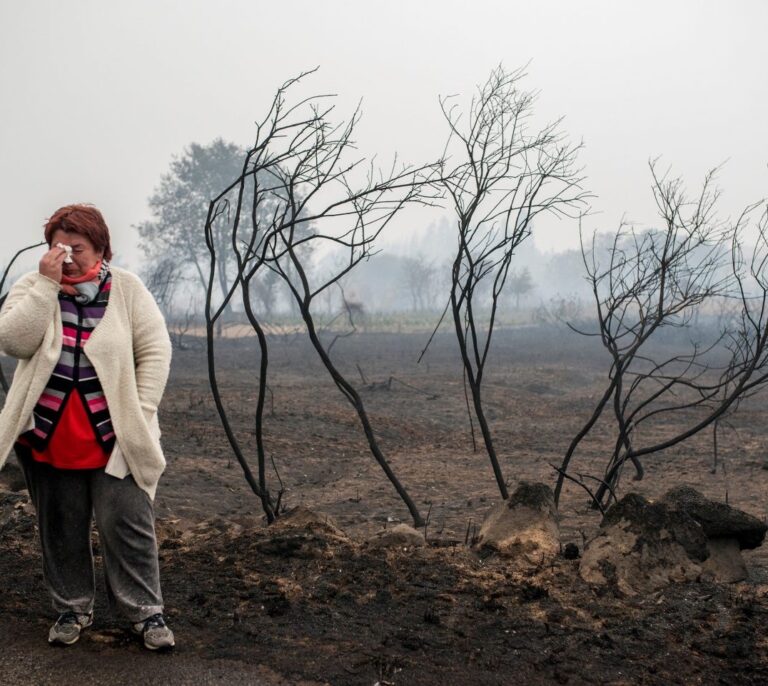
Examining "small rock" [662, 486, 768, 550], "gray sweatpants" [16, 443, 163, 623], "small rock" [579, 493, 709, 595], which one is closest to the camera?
"gray sweatpants" [16, 443, 163, 623]

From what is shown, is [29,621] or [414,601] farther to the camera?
[414,601]

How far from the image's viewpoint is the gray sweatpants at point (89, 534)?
2764 mm

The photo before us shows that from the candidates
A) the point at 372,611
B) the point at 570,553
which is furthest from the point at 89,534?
the point at 570,553

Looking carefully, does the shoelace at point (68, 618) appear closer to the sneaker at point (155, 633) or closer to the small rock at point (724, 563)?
the sneaker at point (155, 633)

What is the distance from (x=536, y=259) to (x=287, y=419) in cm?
18490

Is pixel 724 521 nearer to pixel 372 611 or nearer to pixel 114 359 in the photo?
pixel 372 611

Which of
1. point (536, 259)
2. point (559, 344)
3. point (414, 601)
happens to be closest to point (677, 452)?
point (414, 601)

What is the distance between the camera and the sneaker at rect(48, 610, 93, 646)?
286cm

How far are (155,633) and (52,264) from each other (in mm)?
1398

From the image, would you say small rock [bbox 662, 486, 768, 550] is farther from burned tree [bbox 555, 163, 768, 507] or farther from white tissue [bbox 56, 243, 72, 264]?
white tissue [bbox 56, 243, 72, 264]

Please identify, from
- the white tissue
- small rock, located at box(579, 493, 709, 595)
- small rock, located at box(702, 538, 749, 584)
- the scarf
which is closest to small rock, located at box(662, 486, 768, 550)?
small rock, located at box(702, 538, 749, 584)

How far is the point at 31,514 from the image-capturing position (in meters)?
4.51

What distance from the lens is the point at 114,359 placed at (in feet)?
9.03

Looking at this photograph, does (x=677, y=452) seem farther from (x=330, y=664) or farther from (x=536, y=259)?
(x=536, y=259)
